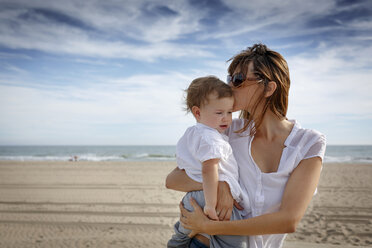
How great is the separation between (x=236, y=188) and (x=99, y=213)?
7.60m

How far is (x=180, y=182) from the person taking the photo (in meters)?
2.05

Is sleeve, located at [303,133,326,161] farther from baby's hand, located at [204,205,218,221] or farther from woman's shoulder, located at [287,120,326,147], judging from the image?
baby's hand, located at [204,205,218,221]

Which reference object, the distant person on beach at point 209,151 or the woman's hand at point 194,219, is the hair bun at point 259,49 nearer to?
the distant person on beach at point 209,151

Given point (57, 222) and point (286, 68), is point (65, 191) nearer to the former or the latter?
point (57, 222)

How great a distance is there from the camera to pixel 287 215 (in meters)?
1.66

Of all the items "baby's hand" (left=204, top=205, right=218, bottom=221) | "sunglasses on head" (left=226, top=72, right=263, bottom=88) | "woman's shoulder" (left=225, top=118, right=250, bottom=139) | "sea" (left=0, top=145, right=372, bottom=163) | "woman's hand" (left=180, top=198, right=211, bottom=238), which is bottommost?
"sea" (left=0, top=145, right=372, bottom=163)

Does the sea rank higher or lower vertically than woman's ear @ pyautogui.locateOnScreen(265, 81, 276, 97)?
lower

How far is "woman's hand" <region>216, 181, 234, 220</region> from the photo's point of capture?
1.77 m

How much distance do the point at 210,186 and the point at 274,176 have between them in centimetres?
41

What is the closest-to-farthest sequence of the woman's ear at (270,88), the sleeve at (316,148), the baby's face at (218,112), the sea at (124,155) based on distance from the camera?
the sleeve at (316,148)
the woman's ear at (270,88)
the baby's face at (218,112)
the sea at (124,155)

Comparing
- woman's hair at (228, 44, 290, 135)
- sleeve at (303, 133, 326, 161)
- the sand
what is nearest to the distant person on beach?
woman's hair at (228, 44, 290, 135)

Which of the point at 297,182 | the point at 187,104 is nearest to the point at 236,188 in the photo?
the point at 297,182

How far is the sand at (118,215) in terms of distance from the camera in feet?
21.4

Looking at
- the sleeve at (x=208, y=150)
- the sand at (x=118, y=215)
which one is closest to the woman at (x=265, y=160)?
the sleeve at (x=208, y=150)
